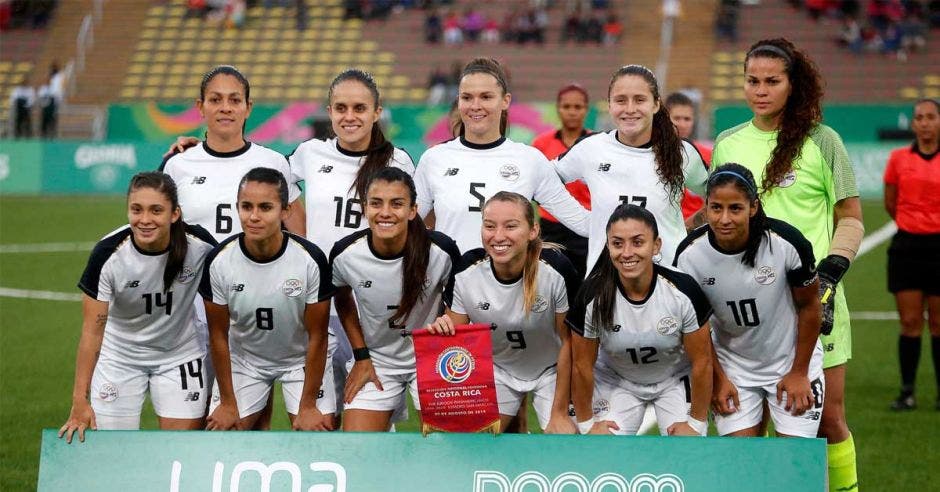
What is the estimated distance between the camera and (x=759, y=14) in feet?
106

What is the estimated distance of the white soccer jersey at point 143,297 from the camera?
18.8 ft

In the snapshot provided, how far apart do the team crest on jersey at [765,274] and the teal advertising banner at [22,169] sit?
2177cm

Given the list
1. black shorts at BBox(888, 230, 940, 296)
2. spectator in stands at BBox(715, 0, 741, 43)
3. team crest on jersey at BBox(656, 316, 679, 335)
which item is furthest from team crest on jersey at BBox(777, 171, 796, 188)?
spectator in stands at BBox(715, 0, 741, 43)

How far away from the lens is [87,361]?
18.4 ft

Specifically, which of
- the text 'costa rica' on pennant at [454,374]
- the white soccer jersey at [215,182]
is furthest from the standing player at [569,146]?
the text 'costa rica' on pennant at [454,374]

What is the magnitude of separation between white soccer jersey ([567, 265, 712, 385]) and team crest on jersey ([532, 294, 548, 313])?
268 mm

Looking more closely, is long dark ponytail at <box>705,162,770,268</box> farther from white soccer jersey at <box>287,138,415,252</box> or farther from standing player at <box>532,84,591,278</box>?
standing player at <box>532,84,591,278</box>

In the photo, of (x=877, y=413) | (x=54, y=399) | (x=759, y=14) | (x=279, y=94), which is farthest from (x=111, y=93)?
(x=877, y=413)

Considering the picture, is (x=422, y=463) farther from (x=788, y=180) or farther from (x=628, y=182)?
(x=788, y=180)

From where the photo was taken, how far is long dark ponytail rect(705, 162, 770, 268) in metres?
5.20

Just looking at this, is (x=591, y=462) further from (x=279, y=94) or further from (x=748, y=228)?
(x=279, y=94)

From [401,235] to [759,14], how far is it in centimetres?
2861

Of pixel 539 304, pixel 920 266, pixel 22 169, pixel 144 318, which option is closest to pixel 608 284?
pixel 539 304

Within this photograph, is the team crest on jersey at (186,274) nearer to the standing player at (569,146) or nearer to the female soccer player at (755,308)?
the female soccer player at (755,308)
